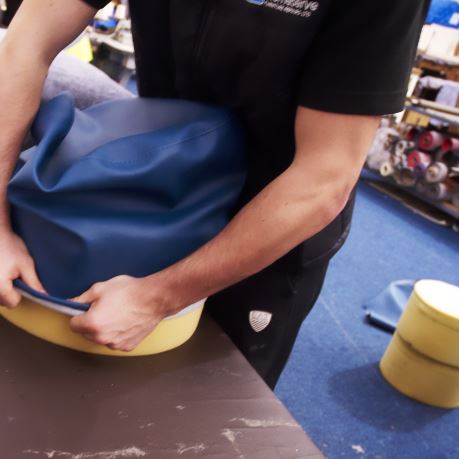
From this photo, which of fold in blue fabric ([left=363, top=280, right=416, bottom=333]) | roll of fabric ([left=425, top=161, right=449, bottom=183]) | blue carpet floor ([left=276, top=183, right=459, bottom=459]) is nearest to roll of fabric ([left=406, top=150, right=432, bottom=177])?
roll of fabric ([left=425, top=161, right=449, bottom=183])

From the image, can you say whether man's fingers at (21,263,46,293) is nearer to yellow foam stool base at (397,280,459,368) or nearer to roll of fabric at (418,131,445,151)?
yellow foam stool base at (397,280,459,368)

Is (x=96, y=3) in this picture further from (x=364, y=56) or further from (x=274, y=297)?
(x=274, y=297)

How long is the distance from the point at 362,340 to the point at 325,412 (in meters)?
0.46

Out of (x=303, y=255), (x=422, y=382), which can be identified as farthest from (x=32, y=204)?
(x=422, y=382)

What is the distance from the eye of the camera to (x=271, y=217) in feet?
1.92

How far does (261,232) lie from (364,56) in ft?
0.74

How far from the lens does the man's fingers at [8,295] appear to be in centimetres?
56

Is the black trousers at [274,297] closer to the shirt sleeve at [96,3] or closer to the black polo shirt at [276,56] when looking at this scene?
the black polo shirt at [276,56]

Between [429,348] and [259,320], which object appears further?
[429,348]

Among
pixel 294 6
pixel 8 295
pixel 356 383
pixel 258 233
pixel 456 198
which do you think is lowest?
pixel 356 383

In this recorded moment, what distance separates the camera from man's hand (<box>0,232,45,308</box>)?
564mm

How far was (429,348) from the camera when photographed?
1.54m

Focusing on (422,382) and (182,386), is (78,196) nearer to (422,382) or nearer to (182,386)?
(182,386)

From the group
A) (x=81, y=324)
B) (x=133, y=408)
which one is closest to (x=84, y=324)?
(x=81, y=324)
